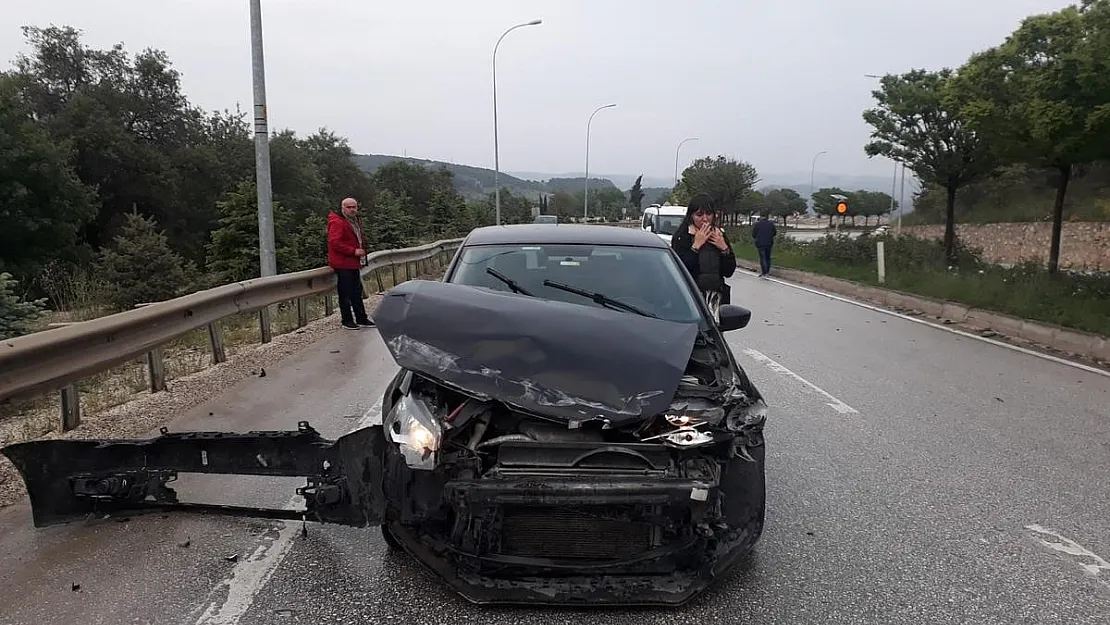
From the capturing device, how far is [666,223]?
906 inches

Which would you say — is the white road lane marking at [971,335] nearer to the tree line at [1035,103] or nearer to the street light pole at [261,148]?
the tree line at [1035,103]

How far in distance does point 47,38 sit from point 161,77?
5485 millimetres

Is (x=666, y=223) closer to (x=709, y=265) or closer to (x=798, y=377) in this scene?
(x=798, y=377)

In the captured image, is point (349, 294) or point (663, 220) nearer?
point (349, 294)

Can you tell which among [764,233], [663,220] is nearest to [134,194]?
[663,220]

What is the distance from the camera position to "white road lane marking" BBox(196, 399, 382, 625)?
10.9 feet

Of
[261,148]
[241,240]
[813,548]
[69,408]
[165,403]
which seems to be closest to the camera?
[813,548]

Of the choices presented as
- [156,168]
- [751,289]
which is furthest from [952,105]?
[156,168]

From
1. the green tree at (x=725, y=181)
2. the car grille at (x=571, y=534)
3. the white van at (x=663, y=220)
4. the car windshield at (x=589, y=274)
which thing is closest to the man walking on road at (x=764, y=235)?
the white van at (x=663, y=220)

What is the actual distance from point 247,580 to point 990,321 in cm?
1188

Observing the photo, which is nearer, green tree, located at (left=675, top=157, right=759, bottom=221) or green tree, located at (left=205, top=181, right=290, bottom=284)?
green tree, located at (left=205, top=181, right=290, bottom=284)

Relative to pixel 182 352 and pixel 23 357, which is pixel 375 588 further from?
pixel 182 352

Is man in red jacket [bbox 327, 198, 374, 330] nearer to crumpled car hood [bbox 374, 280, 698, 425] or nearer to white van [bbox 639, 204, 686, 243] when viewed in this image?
crumpled car hood [bbox 374, 280, 698, 425]

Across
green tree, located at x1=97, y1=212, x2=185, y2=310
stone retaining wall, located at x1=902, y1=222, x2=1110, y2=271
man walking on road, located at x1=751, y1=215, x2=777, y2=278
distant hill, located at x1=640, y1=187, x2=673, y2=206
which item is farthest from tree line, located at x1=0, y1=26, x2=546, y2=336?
distant hill, located at x1=640, y1=187, x2=673, y2=206
